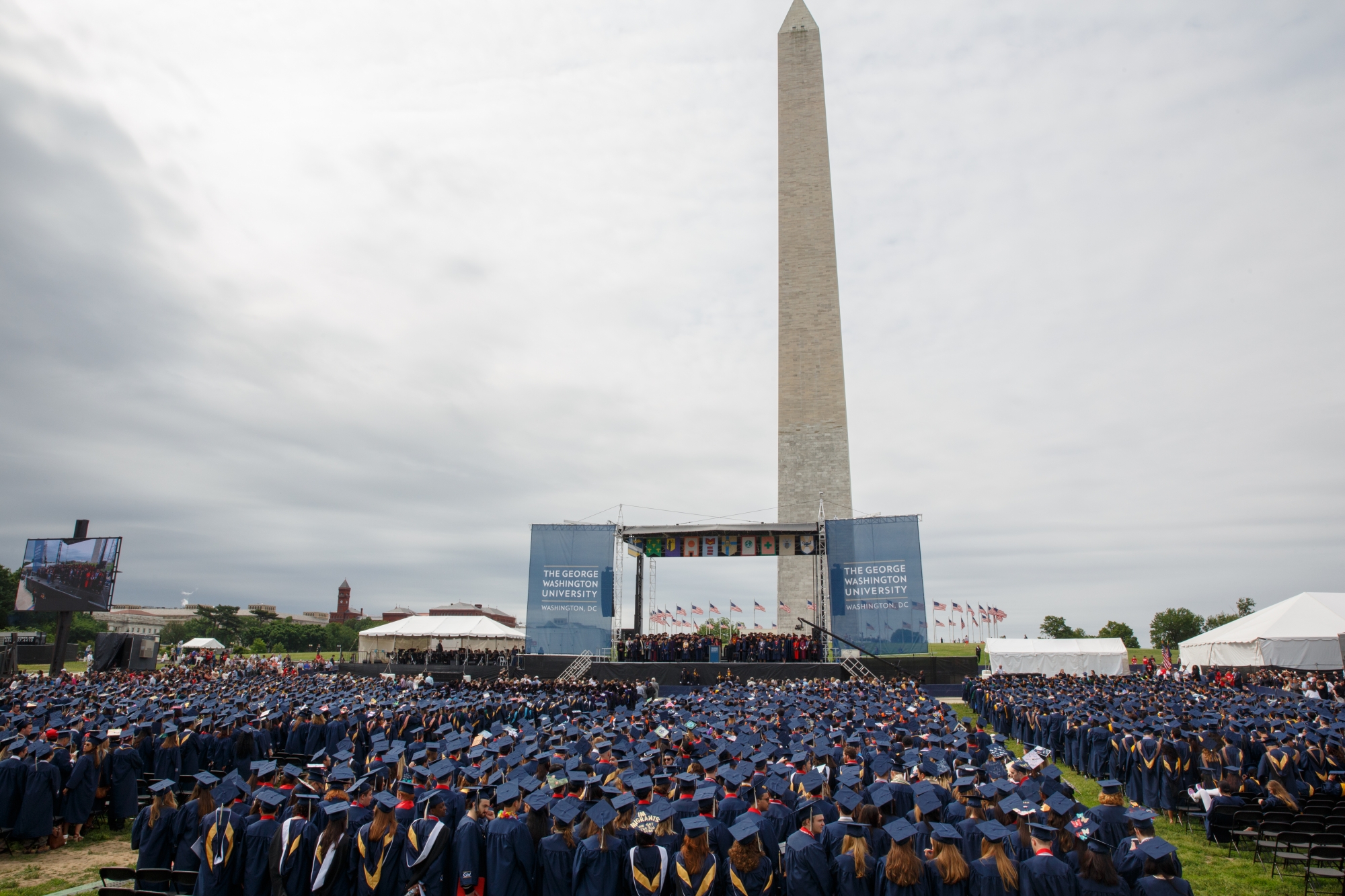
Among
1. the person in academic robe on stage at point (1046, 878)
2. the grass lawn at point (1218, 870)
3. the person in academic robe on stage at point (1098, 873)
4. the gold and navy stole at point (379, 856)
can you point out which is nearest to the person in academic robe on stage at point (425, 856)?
the gold and navy stole at point (379, 856)

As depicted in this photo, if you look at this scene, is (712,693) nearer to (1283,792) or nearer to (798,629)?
(1283,792)

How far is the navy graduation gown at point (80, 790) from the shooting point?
9641mm

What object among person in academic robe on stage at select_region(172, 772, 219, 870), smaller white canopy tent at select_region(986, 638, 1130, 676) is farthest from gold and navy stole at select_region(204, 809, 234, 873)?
smaller white canopy tent at select_region(986, 638, 1130, 676)

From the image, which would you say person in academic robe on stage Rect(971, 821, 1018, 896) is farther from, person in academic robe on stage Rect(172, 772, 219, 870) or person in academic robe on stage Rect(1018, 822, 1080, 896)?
person in academic robe on stage Rect(172, 772, 219, 870)

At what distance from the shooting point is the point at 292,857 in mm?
5895

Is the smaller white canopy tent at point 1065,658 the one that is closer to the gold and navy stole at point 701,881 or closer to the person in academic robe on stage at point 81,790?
the gold and navy stole at point 701,881

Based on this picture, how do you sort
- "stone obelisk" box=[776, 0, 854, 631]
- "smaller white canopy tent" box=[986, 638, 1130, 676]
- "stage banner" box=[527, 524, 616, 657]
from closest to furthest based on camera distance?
"stage banner" box=[527, 524, 616, 657] < "smaller white canopy tent" box=[986, 638, 1130, 676] < "stone obelisk" box=[776, 0, 854, 631]

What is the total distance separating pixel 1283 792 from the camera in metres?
9.31

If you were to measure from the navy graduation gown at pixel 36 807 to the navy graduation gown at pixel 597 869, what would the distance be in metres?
7.53

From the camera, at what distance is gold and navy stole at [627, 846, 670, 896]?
17.4 ft

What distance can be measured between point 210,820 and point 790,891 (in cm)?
464

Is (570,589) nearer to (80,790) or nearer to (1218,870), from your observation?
(80,790)

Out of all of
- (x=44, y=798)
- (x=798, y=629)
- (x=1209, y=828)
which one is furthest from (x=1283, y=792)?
(x=798, y=629)

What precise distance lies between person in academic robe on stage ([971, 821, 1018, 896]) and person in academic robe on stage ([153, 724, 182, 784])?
1110 centimetres
